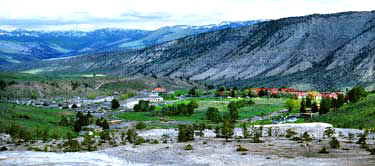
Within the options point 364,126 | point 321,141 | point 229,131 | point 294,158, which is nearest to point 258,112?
point 364,126

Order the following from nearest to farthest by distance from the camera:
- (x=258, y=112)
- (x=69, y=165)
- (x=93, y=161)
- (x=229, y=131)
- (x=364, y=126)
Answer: (x=69, y=165)
(x=93, y=161)
(x=229, y=131)
(x=364, y=126)
(x=258, y=112)

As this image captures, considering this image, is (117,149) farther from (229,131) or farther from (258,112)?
(258,112)

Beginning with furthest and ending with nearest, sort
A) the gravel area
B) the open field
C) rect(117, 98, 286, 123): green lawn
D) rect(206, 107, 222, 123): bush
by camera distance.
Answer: rect(117, 98, 286, 123): green lawn
the open field
rect(206, 107, 222, 123): bush
the gravel area

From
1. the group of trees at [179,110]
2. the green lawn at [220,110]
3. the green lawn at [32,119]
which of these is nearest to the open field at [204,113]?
the green lawn at [220,110]

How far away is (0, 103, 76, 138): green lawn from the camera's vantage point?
109 m

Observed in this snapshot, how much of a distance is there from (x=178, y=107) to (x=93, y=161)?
347ft

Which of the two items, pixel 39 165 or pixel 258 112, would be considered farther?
pixel 258 112

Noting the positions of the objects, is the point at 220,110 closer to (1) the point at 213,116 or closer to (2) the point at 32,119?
(1) the point at 213,116

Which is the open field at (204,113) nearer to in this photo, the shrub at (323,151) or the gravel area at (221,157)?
the gravel area at (221,157)

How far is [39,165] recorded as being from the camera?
164 feet

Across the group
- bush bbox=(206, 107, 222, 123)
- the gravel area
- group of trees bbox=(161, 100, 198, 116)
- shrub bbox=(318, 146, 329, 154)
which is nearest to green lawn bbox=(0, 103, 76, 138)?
group of trees bbox=(161, 100, 198, 116)

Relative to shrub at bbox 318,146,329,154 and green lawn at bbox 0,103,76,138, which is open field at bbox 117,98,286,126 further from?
shrub at bbox 318,146,329,154

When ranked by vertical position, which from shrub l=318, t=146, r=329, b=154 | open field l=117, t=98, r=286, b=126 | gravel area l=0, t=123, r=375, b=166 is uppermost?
shrub l=318, t=146, r=329, b=154

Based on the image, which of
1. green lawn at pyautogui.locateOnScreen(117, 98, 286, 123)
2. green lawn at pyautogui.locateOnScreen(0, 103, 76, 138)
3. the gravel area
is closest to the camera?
the gravel area
